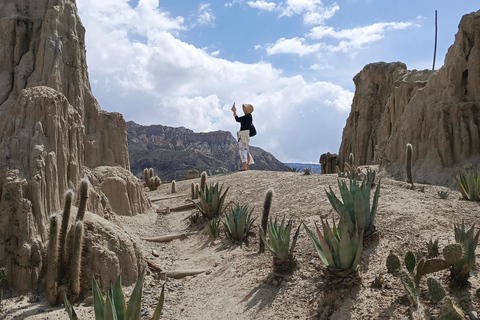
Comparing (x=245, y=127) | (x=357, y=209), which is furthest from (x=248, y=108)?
(x=357, y=209)

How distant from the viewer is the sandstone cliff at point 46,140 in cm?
517

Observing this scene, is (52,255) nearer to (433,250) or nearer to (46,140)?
(46,140)

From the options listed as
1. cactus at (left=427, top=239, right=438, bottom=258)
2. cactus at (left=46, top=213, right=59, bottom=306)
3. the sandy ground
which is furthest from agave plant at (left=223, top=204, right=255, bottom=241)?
cactus at (left=46, top=213, right=59, bottom=306)

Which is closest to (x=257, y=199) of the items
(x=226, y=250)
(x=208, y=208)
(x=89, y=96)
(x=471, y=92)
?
(x=208, y=208)

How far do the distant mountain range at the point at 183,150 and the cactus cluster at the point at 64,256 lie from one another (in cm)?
5917

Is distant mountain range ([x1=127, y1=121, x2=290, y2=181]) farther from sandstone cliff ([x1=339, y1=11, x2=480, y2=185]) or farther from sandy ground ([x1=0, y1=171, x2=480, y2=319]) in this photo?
sandy ground ([x1=0, y1=171, x2=480, y2=319])

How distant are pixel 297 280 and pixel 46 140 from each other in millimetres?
4323

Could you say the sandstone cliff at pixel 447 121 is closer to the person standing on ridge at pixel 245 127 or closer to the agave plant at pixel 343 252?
the person standing on ridge at pixel 245 127

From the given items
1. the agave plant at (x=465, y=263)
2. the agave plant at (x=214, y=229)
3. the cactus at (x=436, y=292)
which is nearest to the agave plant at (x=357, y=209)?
the agave plant at (x=465, y=263)

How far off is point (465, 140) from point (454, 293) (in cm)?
1341

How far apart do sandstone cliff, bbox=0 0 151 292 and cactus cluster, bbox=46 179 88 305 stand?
39 centimetres

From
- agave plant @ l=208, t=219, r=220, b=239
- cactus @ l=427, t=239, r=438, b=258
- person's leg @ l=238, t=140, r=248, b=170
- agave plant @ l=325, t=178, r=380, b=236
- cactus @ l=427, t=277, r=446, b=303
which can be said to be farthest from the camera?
person's leg @ l=238, t=140, r=248, b=170

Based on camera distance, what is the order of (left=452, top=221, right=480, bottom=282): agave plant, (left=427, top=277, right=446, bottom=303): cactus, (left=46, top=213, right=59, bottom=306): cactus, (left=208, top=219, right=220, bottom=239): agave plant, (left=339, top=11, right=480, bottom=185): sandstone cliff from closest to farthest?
(left=427, top=277, right=446, bottom=303): cactus, (left=452, top=221, right=480, bottom=282): agave plant, (left=46, top=213, right=59, bottom=306): cactus, (left=208, top=219, right=220, bottom=239): agave plant, (left=339, top=11, right=480, bottom=185): sandstone cliff

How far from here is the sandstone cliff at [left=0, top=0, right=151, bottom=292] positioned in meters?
5.17
